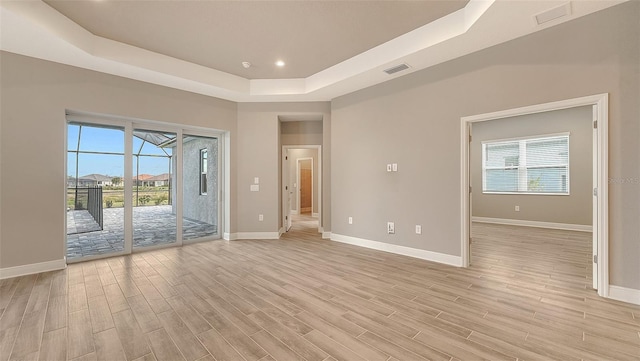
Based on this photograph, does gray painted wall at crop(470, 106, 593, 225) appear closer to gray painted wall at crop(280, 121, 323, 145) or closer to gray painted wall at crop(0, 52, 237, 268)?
gray painted wall at crop(280, 121, 323, 145)

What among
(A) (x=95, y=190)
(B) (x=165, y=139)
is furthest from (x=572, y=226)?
(A) (x=95, y=190)

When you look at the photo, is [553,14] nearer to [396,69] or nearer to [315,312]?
[396,69]

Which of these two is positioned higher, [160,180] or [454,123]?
[454,123]

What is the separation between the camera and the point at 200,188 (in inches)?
227

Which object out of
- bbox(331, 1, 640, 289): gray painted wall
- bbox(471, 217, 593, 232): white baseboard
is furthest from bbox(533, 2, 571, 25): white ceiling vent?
bbox(471, 217, 593, 232): white baseboard

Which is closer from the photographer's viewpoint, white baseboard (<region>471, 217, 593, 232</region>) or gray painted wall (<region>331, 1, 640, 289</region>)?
gray painted wall (<region>331, 1, 640, 289</region>)

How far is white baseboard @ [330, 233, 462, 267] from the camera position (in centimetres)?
371

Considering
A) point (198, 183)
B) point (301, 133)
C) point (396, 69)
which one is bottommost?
point (198, 183)

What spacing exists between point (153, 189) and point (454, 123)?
5.26 metres

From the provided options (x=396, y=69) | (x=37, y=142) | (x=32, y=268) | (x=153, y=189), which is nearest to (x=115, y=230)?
(x=153, y=189)

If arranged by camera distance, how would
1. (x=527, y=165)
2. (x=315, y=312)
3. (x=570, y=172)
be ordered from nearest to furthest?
(x=315, y=312)
(x=570, y=172)
(x=527, y=165)

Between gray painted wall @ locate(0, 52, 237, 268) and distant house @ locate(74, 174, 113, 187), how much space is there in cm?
37

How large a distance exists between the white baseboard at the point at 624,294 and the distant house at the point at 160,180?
6.43 meters

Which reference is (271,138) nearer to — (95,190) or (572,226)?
(95,190)
